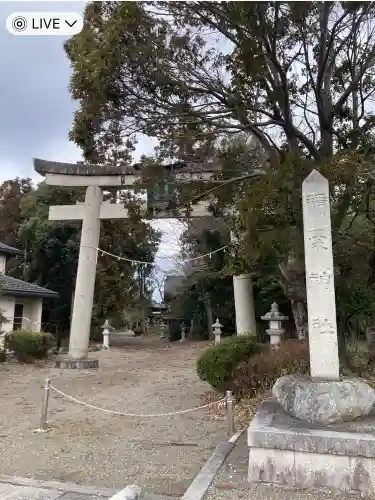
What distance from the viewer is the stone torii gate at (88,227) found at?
1347cm

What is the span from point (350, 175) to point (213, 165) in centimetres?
396

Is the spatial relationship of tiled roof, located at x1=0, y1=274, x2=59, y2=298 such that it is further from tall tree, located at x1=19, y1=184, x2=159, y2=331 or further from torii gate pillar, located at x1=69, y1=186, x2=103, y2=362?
torii gate pillar, located at x1=69, y1=186, x2=103, y2=362

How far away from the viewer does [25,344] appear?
600 inches

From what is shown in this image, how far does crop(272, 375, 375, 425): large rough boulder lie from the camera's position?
4.96m

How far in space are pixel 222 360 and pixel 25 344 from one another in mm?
9023

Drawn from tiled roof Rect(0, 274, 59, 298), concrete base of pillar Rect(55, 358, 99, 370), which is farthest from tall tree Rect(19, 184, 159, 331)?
concrete base of pillar Rect(55, 358, 99, 370)

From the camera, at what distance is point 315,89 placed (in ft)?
22.1

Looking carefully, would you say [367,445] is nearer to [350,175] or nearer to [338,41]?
[350,175]

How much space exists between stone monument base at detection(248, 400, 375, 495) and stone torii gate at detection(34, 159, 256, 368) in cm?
859

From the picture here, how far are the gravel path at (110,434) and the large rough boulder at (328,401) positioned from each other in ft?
4.86

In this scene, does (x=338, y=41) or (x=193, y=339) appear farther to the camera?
(x=193, y=339)

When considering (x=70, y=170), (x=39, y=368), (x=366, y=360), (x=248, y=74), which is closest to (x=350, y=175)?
(x=248, y=74)

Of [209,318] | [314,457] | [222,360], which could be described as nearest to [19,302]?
[209,318]

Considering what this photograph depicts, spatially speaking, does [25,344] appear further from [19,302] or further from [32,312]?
[32,312]
